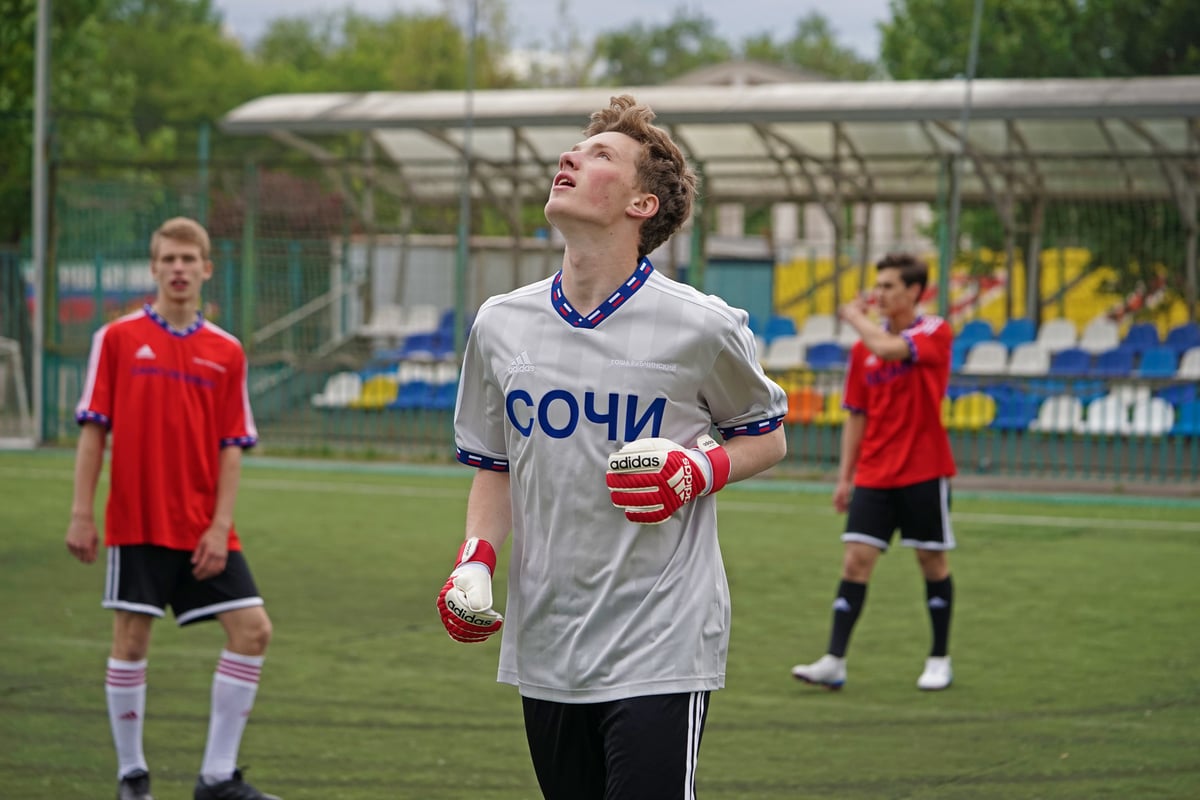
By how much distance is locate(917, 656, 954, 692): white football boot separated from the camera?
771 cm

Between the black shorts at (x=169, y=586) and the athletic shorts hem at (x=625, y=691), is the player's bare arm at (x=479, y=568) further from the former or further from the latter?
the black shorts at (x=169, y=586)

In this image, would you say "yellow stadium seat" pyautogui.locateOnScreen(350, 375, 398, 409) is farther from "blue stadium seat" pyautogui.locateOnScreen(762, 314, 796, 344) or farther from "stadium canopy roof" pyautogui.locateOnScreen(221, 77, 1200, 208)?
"blue stadium seat" pyautogui.locateOnScreen(762, 314, 796, 344)

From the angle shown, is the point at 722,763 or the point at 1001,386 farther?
the point at 1001,386

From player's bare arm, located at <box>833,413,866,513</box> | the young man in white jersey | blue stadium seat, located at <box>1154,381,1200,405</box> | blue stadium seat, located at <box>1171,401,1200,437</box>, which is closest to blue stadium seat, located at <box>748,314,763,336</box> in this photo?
blue stadium seat, located at <box>1154,381,1200,405</box>

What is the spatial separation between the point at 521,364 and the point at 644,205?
44 cm

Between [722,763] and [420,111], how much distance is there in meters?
18.8

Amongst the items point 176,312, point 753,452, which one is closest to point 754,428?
point 753,452

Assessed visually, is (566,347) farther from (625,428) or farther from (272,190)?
(272,190)

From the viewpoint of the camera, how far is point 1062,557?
476 inches

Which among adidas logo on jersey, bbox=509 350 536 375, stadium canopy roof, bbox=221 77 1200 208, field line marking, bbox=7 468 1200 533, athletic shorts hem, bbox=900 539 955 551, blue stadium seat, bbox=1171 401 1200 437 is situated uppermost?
stadium canopy roof, bbox=221 77 1200 208

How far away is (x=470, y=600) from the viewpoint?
358 cm

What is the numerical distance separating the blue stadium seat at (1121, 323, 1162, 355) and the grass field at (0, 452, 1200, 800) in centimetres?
762

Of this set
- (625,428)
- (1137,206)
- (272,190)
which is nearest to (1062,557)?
(625,428)

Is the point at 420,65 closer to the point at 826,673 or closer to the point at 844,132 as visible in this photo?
the point at 844,132
